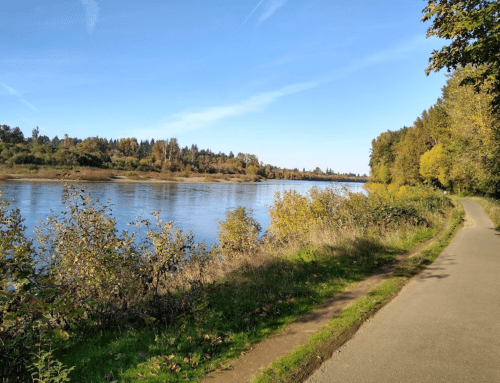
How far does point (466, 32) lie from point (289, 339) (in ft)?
30.2

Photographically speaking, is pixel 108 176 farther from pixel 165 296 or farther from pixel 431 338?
Result: pixel 431 338

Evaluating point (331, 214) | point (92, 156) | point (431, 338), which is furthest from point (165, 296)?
point (92, 156)

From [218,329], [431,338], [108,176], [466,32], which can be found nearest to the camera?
[431,338]

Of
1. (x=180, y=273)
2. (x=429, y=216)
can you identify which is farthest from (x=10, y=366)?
(x=429, y=216)

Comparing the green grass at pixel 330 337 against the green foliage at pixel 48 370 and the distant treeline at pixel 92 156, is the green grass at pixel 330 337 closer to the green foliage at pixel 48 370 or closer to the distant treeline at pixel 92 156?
the green foliage at pixel 48 370

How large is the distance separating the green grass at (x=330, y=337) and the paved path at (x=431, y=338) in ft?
0.45

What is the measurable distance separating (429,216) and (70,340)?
18613mm

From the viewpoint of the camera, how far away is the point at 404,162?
173ft

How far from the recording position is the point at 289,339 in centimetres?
523

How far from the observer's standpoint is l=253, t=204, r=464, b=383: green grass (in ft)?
13.9

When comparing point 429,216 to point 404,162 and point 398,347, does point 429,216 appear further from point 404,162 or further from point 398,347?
point 404,162

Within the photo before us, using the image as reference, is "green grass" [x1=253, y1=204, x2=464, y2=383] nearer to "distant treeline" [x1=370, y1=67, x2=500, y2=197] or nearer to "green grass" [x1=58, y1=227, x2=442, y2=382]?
"green grass" [x1=58, y1=227, x2=442, y2=382]

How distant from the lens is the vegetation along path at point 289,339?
4.34 m

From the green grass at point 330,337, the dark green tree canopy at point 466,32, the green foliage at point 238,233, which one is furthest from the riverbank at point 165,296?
the dark green tree canopy at point 466,32
